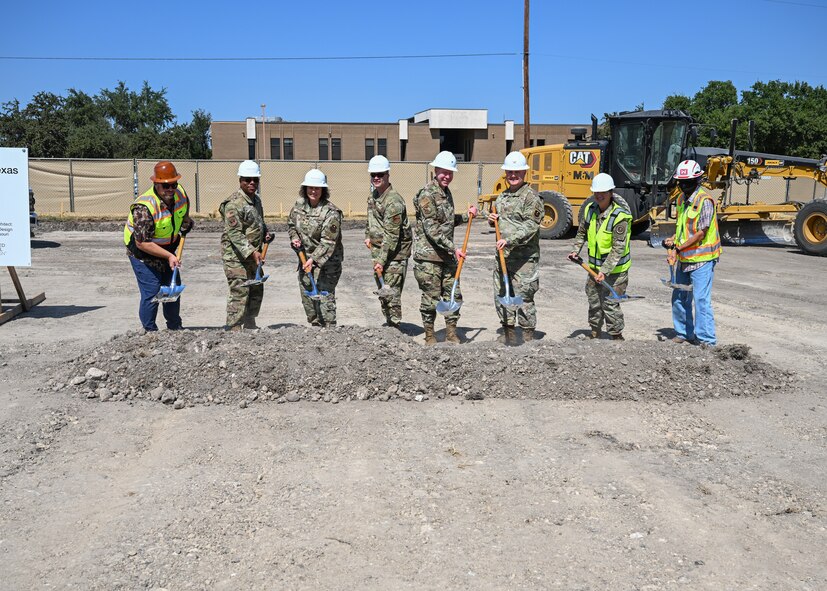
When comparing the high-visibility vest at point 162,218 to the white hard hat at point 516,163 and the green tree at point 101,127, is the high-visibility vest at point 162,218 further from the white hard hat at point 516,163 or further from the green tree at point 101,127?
the green tree at point 101,127

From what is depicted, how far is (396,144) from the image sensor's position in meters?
67.7

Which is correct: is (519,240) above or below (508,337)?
above

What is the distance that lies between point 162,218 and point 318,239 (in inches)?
60.9

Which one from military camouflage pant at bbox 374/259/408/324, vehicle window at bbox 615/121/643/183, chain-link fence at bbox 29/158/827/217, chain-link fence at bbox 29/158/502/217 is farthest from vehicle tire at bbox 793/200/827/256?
chain-link fence at bbox 29/158/502/217

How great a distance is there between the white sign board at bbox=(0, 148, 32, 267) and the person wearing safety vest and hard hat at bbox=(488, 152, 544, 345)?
6.23 m

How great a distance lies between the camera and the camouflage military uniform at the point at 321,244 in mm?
7688

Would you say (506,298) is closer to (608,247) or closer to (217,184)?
(608,247)

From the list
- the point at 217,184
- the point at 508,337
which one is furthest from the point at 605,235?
the point at 217,184

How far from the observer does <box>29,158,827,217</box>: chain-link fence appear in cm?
2603

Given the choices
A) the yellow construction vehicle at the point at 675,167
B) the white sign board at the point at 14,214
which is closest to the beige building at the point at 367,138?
the yellow construction vehicle at the point at 675,167

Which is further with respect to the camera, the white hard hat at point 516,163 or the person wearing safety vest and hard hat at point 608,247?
the person wearing safety vest and hard hat at point 608,247

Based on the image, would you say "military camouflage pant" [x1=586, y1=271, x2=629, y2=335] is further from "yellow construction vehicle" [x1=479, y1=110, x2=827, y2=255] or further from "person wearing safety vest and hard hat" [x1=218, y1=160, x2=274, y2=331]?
"yellow construction vehicle" [x1=479, y1=110, x2=827, y2=255]

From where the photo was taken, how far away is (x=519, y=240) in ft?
25.3

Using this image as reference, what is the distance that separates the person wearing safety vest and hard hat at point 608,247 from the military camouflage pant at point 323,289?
2.54m
